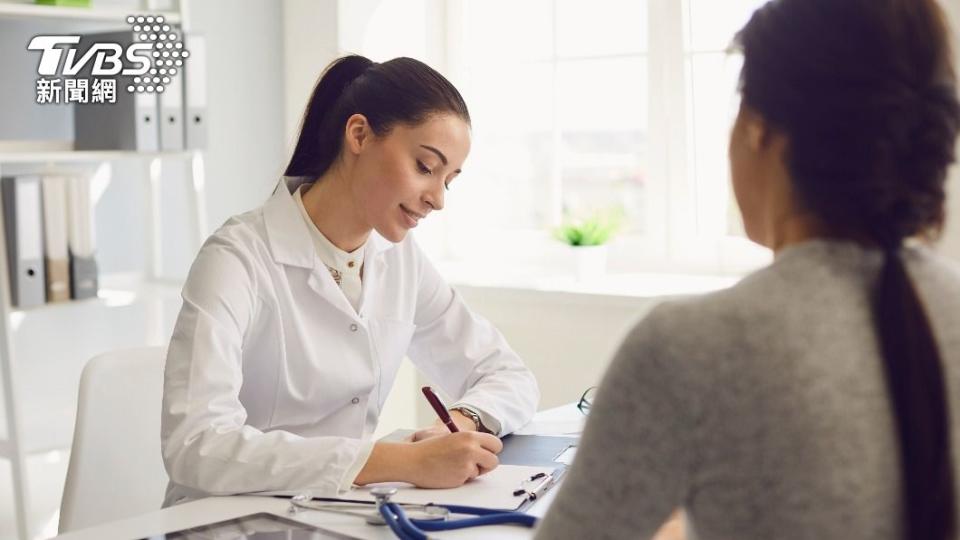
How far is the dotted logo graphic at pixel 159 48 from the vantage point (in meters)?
3.14

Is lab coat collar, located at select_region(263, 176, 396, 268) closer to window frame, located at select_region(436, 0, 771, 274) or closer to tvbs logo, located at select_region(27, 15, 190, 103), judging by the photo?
tvbs logo, located at select_region(27, 15, 190, 103)

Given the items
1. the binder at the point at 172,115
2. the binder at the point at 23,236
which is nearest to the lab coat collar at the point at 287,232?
the binder at the point at 23,236

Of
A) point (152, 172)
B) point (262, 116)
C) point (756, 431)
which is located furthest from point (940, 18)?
point (262, 116)

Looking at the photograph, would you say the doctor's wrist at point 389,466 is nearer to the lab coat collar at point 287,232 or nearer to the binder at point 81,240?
the lab coat collar at point 287,232

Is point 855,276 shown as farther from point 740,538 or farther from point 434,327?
point 434,327

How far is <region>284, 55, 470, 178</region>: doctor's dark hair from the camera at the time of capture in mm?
2014

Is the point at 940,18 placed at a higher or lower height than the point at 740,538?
higher

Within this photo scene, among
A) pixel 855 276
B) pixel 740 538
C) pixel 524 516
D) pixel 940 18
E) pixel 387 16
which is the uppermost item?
pixel 387 16

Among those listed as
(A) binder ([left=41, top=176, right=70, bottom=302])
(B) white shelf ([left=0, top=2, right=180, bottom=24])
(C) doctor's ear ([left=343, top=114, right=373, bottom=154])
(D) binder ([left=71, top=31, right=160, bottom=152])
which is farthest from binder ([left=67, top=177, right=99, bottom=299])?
(C) doctor's ear ([left=343, top=114, right=373, bottom=154])

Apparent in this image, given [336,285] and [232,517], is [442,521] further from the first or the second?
[336,285]

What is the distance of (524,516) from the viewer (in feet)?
4.77

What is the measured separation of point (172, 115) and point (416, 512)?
197 centimetres

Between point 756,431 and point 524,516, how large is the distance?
0.67m

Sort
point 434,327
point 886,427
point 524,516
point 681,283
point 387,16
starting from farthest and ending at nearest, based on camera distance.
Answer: point 387,16 → point 681,283 → point 434,327 → point 524,516 → point 886,427
